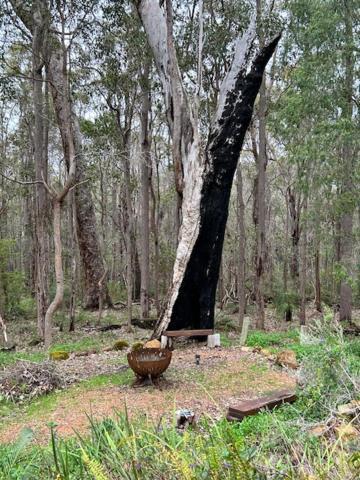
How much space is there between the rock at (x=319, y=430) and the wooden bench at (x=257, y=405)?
55.6 inches

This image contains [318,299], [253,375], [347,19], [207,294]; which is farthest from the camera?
[318,299]

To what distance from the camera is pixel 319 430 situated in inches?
109

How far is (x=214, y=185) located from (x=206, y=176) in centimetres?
23

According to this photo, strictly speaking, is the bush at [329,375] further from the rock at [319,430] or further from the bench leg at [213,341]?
the bench leg at [213,341]

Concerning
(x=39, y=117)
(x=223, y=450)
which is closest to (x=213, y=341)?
(x=39, y=117)

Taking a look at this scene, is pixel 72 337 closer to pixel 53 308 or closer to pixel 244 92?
pixel 53 308

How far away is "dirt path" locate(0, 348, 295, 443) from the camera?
16.2 ft

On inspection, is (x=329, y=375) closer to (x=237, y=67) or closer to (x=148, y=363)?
(x=148, y=363)

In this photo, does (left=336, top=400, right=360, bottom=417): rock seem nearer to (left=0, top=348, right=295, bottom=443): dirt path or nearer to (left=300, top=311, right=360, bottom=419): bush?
(left=300, top=311, right=360, bottom=419): bush

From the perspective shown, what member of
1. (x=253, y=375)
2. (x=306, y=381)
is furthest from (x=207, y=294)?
(x=306, y=381)

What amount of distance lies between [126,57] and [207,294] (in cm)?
716

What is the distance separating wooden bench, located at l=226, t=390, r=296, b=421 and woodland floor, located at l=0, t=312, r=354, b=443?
33 cm

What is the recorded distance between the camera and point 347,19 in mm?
10008

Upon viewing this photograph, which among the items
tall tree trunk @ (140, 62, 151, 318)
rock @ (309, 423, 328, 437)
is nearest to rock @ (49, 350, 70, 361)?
tall tree trunk @ (140, 62, 151, 318)
